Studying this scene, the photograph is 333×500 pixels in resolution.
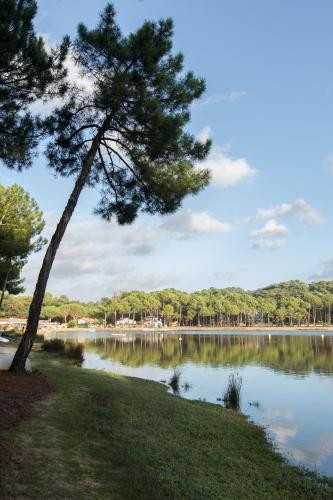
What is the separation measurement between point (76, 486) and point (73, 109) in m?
10.1

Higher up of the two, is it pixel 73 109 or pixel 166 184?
pixel 73 109

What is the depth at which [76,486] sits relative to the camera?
16.4 feet

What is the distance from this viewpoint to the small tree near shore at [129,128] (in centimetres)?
1105

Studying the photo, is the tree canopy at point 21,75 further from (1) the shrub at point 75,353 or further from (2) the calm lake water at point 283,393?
(1) the shrub at point 75,353

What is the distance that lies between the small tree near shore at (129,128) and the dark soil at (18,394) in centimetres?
78

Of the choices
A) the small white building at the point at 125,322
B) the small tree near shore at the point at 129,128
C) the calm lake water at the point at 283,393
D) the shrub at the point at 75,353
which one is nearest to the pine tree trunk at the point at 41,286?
the small tree near shore at the point at 129,128

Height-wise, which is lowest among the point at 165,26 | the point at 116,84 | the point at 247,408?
the point at 247,408

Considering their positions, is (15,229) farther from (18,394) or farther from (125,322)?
(125,322)

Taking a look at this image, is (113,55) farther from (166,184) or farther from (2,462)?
(2,462)

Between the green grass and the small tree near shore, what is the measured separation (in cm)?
368

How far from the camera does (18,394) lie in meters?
8.86

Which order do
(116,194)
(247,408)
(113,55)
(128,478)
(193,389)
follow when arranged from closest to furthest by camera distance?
(128,478) < (113,55) < (116,194) < (247,408) < (193,389)

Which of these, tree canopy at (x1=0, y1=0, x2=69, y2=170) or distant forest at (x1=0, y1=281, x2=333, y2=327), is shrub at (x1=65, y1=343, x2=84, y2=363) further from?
distant forest at (x1=0, y1=281, x2=333, y2=327)

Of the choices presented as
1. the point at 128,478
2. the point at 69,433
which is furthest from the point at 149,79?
the point at 128,478
